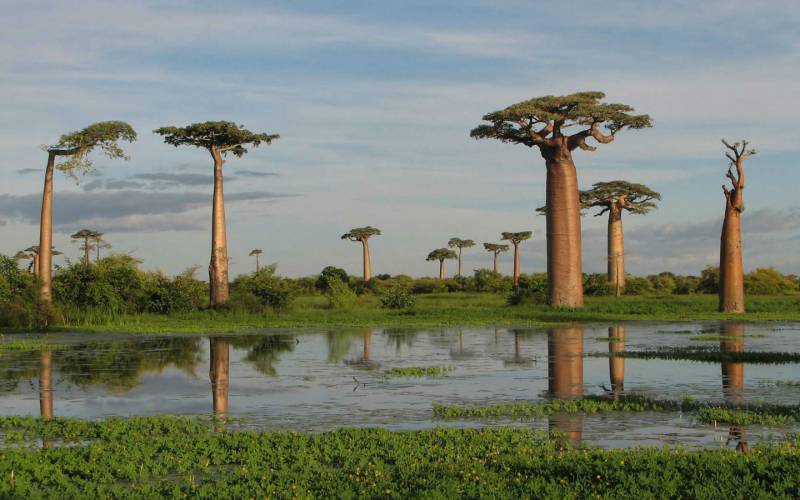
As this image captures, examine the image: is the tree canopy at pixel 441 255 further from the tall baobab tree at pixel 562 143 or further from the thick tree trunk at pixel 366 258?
the tall baobab tree at pixel 562 143

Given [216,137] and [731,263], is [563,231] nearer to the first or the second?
[731,263]

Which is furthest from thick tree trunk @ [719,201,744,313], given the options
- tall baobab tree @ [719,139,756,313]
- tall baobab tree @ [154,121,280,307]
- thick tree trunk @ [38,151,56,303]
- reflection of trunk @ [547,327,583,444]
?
thick tree trunk @ [38,151,56,303]

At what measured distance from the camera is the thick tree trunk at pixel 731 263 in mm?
29875

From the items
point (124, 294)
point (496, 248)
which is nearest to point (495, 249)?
point (496, 248)

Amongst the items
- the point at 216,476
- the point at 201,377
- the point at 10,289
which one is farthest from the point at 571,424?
the point at 10,289

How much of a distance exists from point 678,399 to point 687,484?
15.9 ft

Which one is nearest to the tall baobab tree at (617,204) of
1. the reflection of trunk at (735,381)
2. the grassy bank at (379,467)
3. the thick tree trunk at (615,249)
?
the thick tree trunk at (615,249)

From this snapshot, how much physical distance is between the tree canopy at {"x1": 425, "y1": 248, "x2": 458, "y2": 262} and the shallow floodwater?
54671 millimetres

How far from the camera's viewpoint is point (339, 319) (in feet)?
94.8

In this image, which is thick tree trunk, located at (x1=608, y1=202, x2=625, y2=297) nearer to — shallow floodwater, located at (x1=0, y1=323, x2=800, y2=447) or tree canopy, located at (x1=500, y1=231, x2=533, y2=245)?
tree canopy, located at (x1=500, y1=231, x2=533, y2=245)

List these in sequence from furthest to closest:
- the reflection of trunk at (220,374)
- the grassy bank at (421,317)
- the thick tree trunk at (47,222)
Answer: the thick tree trunk at (47,222)
the grassy bank at (421,317)
the reflection of trunk at (220,374)

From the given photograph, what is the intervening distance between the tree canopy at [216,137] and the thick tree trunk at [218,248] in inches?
19.1

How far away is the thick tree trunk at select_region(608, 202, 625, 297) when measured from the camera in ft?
161

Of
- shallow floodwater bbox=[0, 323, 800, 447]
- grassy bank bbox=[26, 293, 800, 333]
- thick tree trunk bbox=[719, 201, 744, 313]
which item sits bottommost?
shallow floodwater bbox=[0, 323, 800, 447]
